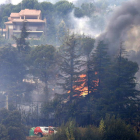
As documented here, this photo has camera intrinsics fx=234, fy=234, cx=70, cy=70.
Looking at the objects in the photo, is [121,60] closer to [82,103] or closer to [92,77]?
[92,77]

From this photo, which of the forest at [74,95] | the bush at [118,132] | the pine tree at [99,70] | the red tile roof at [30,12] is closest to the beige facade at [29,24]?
the red tile roof at [30,12]

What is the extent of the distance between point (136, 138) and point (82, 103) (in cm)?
1126

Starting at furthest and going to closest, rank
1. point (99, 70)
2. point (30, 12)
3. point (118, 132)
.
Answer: point (30, 12) → point (99, 70) → point (118, 132)

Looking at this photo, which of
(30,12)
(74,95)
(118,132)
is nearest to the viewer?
(118,132)

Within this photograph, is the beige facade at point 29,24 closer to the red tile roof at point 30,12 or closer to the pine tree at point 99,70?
the red tile roof at point 30,12

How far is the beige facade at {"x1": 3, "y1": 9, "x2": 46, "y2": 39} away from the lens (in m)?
62.6

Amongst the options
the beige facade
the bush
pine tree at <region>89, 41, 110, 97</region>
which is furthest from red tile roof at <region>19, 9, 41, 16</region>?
the bush

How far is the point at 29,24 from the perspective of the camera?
62562 mm

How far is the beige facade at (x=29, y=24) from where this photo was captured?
62.6 m

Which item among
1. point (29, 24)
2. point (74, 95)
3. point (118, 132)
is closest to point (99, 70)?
point (74, 95)

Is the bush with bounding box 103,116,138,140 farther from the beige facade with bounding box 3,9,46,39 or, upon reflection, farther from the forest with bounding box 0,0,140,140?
the beige facade with bounding box 3,9,46,39

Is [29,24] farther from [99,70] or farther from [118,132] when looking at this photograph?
[118,132]

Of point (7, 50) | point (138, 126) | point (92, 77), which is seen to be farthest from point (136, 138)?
point (7, 50)

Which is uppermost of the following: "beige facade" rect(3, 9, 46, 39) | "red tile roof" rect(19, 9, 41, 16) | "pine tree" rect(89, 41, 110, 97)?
"red tile roof" rect(19, 9, 41, 16)
